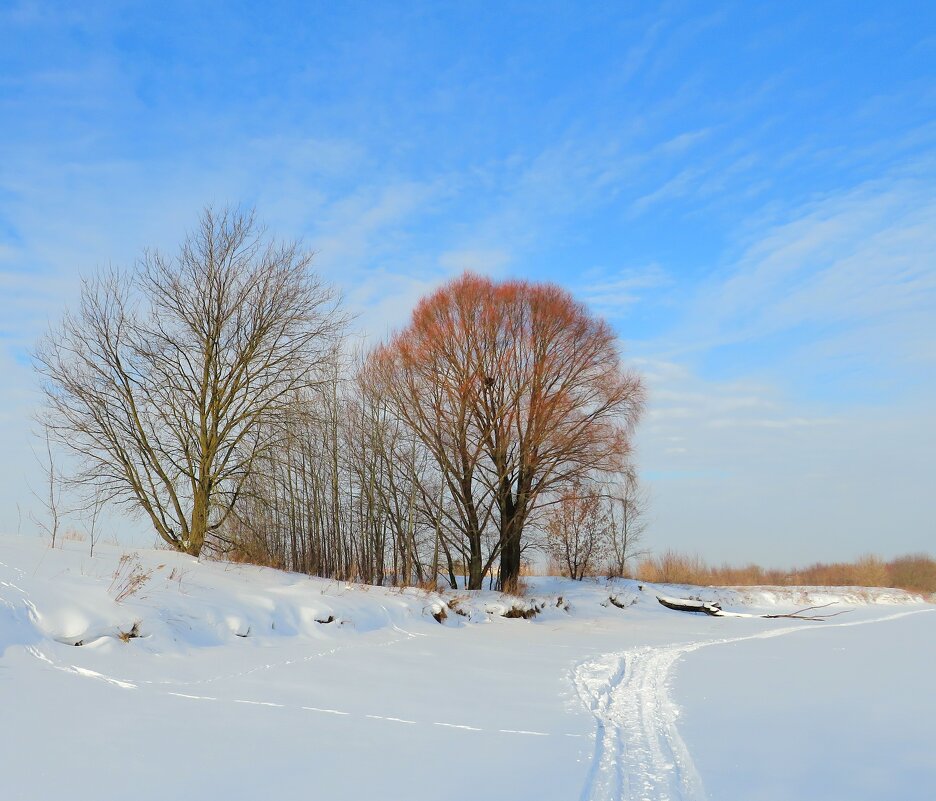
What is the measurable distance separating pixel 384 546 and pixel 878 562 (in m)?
36.7

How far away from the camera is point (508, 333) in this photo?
22.1 metres

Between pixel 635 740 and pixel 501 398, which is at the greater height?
pixel 501 398

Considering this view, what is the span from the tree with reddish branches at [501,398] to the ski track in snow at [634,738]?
12.4 metres

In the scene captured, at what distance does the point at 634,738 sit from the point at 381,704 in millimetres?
2140

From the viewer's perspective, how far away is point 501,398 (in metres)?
21.9

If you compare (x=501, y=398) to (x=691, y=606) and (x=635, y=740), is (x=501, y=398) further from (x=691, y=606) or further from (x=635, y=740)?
(x=635, y=740)

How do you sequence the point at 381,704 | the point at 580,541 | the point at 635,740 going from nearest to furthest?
the point at 635,740 < the point at 381,704 < the point at 580,541

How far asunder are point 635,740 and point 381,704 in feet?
7.08

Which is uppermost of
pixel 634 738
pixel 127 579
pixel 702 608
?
pixel 127 579

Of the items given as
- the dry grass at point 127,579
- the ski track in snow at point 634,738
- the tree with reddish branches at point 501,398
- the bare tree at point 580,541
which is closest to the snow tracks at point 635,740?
the ski track in snow at point 634,738

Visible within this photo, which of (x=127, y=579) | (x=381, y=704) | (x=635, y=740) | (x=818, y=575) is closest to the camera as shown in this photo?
(x=635, y=740)

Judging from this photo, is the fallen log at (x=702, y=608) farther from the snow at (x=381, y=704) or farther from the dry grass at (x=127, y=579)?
the dry grass at (x=127, y=579)

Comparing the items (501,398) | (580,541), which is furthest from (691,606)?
(501,398)

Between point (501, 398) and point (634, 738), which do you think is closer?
point (634, 738)
